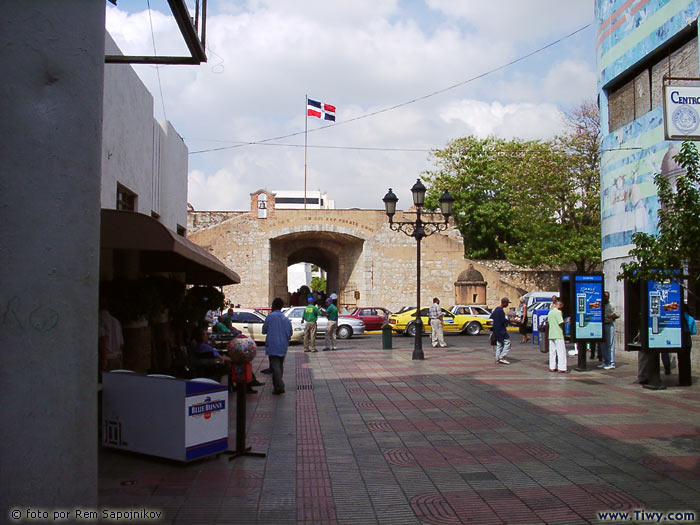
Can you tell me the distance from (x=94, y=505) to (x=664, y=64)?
16091 mm

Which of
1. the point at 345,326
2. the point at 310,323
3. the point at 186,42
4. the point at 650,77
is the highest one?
the point at 650,77

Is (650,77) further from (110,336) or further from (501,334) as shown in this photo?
(110,336)

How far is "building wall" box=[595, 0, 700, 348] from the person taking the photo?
14734mm

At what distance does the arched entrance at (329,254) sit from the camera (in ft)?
131

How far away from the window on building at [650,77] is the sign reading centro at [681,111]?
485 centimetres

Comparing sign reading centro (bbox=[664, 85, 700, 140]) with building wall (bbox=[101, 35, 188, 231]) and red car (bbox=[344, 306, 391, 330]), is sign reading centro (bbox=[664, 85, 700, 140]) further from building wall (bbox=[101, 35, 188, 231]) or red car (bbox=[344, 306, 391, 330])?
red car (bbox=[344, 306, 391, 330])

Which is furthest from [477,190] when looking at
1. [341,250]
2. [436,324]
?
[436,324]

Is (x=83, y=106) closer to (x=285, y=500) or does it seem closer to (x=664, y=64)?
(x=285, y=500)

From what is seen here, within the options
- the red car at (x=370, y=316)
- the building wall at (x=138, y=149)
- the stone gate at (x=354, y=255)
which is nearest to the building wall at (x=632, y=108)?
the building wall at (x=138, y=149)

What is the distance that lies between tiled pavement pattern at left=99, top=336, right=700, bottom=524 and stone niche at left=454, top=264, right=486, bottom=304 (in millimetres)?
23807

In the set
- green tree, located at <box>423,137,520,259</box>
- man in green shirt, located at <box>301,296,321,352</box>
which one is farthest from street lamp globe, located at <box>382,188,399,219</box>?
green tree, located at <box>423,137,520,259</box>

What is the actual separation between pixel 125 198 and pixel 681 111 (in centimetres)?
1075

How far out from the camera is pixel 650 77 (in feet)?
51.9

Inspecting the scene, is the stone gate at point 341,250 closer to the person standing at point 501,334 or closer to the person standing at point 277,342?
the person standing at point 501,334
